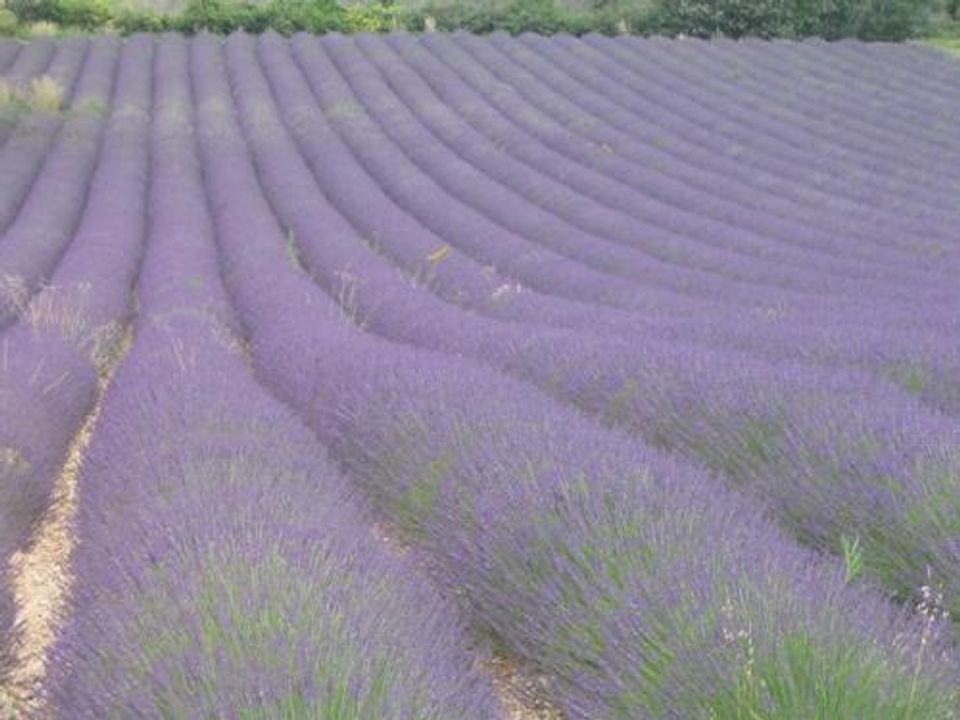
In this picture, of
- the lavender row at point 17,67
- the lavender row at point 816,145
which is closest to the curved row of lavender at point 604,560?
the lavender row at point 816,145

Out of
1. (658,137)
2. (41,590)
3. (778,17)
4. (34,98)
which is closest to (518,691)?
(41,590)

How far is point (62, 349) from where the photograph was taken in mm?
5895

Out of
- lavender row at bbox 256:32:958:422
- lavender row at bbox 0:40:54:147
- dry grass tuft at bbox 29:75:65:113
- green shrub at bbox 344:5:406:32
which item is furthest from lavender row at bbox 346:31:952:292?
green shrub at bbox 344:5:406:32

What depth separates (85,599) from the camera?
274cm

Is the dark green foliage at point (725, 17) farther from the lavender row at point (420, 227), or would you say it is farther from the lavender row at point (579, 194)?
the lavender row at point (420, 227)

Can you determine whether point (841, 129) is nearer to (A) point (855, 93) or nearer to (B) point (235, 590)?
(A) point (855, 93)

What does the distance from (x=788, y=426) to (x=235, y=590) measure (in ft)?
6.66

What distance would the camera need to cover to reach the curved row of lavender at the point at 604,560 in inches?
79.7

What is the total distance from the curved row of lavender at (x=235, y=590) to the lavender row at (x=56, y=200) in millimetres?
3890

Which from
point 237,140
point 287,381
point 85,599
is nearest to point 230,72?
point 237,140

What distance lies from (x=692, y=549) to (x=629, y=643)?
1.13ft

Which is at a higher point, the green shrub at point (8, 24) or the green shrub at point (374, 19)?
the green shrub at point (374, 19)

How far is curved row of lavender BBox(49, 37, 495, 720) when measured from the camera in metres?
1.96

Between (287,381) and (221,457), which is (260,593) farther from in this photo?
(287,381)
